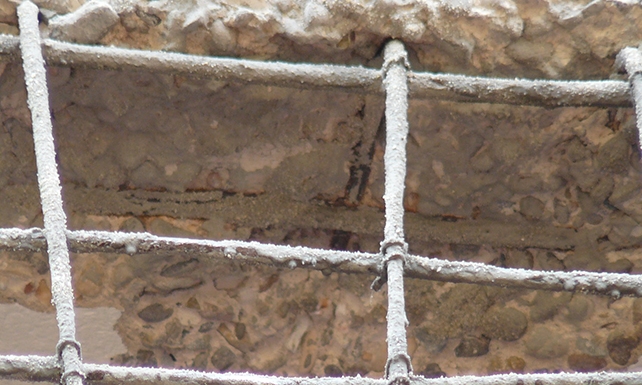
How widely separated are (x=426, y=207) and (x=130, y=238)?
735 mm

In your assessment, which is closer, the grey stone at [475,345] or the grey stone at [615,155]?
the grey stone at [615,155]

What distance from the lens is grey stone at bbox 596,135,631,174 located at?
1.77 meters

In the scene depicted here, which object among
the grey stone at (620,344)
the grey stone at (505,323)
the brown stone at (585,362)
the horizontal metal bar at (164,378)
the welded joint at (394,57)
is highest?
the welded joint at (394,57)

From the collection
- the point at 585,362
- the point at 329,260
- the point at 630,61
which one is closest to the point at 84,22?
the point at 329,260

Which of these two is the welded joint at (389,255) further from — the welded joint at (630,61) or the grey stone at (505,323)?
the grey stone at (505,323)

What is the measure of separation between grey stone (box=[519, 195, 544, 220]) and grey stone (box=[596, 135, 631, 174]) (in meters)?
0.16

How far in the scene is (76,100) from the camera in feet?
5.62

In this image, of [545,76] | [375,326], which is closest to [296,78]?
[545,76]

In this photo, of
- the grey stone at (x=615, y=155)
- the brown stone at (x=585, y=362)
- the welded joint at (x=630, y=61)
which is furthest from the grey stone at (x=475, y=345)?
the welded joint at (x=630, y=61)

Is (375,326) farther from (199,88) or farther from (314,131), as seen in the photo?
(199,88)

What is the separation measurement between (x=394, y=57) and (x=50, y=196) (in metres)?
0.63

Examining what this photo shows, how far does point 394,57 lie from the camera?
5.19ft

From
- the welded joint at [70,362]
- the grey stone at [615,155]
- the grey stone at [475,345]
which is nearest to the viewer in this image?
the welded joint at [70,362]

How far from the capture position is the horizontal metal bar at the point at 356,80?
5.13 feet
